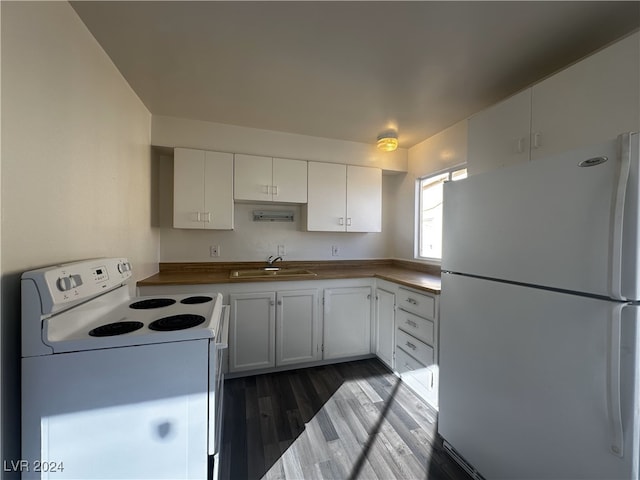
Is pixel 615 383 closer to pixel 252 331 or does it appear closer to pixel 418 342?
pixel 418 342

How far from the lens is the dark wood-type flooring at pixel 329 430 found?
1.37 metres

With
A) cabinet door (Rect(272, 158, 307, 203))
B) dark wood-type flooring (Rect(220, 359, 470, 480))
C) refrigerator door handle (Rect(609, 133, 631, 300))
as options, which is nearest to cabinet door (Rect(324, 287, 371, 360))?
dark wood-type flooring (Rect(220, 359, 470, 480))

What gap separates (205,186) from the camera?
2.37 metres

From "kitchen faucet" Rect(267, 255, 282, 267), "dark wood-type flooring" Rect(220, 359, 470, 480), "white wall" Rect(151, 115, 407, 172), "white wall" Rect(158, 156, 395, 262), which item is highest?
"white wall" Rect(151, 115, 407, 172)

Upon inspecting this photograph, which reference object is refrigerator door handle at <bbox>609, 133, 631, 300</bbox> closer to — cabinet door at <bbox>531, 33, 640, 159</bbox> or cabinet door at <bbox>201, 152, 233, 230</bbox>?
cabinet door at <bbox>531, 33, 640, 159</bbox>

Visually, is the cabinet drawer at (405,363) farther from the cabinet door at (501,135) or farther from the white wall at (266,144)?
the white wall at (266,144)

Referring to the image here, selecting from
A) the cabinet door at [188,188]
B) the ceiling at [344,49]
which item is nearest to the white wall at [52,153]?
the ceiling at [344,49]

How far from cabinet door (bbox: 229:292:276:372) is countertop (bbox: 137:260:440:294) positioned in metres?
0.19

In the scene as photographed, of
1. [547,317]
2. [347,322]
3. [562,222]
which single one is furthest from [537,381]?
[347,322]

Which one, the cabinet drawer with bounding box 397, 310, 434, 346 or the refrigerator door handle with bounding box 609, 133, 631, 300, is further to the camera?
the cabinet drawer with bounding box 397, 310, 434, 346

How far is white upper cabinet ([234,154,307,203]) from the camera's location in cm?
246

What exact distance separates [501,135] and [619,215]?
105cm

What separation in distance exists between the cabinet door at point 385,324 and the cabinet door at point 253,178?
147cm

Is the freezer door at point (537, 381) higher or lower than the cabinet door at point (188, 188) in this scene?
lower
